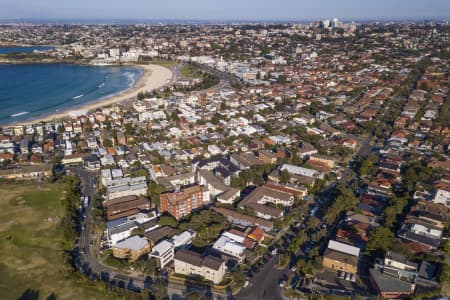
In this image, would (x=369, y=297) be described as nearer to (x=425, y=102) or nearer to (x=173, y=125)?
(x=173, y=125)

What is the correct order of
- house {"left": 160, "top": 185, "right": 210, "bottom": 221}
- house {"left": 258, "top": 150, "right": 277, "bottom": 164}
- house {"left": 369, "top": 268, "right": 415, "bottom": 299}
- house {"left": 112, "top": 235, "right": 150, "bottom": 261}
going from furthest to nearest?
house {"left": 258, "top": 150, "right": 277, "bottom": 164} → house {"left": 160, "top": 185, "right": 210, "bottom": 221} → house {"left": 112, "top": 235, "right": 150, "bottom": 261} → house {"left": 369, "top": 268, "right": 415, "bottom": 299}

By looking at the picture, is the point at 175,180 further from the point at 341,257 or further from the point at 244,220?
the point at 341,257

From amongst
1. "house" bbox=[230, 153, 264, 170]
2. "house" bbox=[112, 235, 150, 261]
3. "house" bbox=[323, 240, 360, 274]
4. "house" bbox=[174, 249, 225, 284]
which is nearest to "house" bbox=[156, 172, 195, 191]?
"house" bbox=[230, 153, 264, 170]

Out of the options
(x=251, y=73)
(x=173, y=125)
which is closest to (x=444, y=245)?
(x=173, y=125)

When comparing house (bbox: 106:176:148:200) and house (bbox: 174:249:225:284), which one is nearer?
house (bbox: 174:249:225:284)

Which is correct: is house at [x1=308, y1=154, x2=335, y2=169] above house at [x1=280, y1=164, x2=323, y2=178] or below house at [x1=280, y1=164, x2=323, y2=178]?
above

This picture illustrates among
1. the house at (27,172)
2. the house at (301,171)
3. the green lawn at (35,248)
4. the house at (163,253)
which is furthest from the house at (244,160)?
the house at (27,172)

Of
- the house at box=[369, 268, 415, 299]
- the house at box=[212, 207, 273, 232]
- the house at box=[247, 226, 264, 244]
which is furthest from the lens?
the house at box=[212, 207, 273, 232]

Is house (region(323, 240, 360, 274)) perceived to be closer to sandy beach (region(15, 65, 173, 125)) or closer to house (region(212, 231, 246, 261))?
house (region(212, 231, 246, 261))
